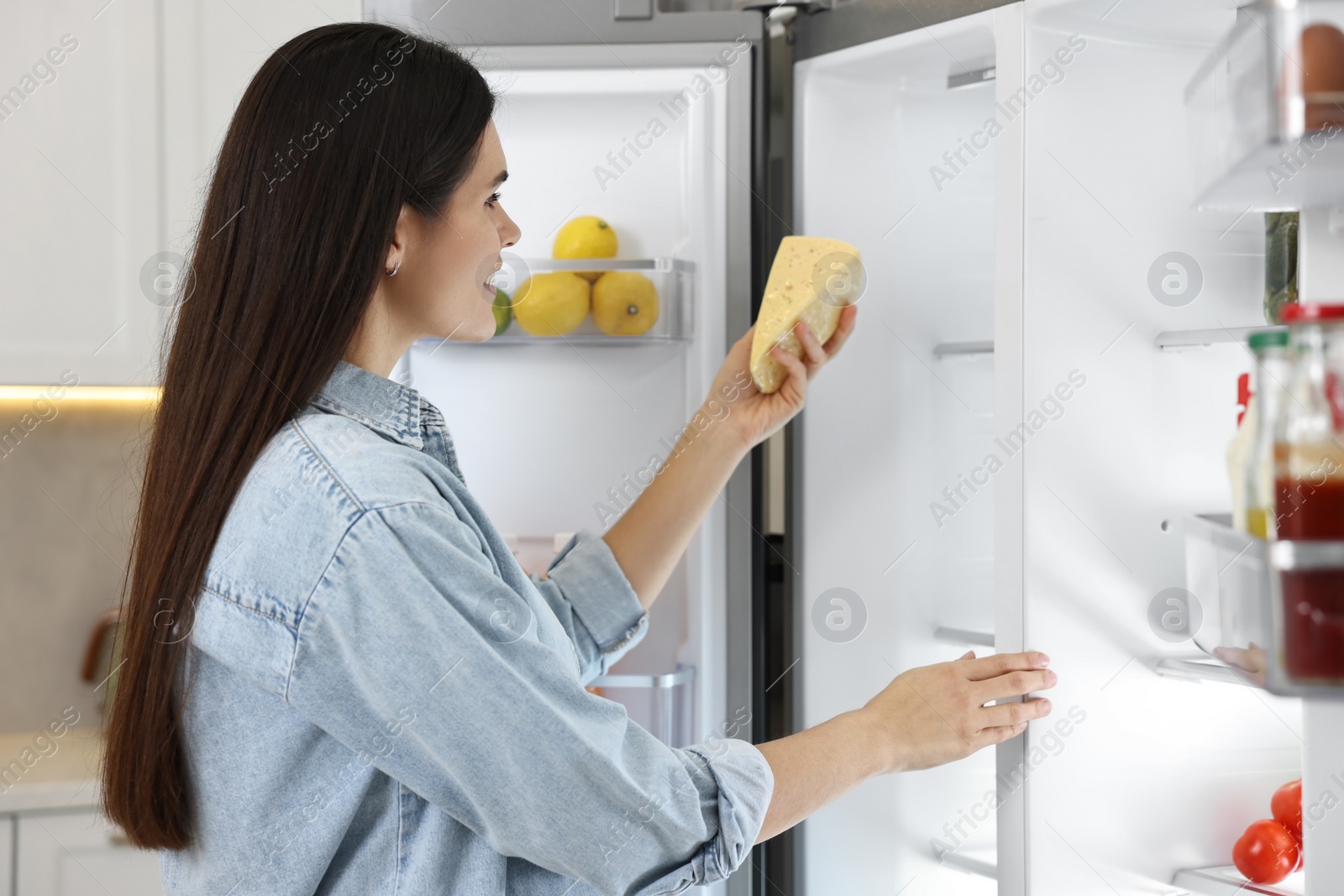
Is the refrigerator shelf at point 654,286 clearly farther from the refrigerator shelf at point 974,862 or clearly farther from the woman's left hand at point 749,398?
the refrigerator shelf at point 974,862

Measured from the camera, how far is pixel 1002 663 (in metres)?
1.03

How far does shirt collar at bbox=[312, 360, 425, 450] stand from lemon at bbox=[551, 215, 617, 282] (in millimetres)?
423

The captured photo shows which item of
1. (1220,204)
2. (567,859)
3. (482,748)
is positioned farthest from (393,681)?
(1220,204)

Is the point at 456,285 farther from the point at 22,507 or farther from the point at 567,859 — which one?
the point at 22,507

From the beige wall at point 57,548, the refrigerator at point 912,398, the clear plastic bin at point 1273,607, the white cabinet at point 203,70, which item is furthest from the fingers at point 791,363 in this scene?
the beige wall at point 57,548

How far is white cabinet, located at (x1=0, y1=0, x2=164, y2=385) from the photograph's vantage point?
5.19 feet

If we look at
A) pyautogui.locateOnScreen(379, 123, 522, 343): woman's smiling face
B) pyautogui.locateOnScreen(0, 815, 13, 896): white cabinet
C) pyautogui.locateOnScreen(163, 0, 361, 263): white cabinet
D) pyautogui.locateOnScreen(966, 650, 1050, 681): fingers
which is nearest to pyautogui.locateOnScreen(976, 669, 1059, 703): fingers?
pyautogui.locateOnScreen(966, 650, 1050, 681): fingers

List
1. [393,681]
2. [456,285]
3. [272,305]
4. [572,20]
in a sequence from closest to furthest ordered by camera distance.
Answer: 1. [393,681]
2. [272,305]
3. [456,285]
4. [572,20]

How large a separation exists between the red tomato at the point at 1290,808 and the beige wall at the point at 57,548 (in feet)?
5.84

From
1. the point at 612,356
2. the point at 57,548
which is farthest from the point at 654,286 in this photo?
the point at 57,548

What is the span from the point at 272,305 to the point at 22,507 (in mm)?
1427

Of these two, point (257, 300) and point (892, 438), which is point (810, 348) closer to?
point (892, 438)

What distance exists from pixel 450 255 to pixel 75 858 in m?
1.25

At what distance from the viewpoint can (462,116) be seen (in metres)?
0.91
